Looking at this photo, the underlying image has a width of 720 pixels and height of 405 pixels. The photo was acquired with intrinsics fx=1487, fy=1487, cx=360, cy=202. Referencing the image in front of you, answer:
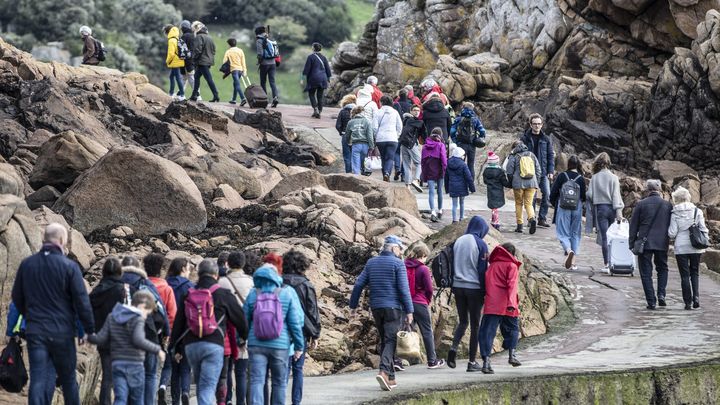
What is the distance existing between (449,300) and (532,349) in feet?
4.11

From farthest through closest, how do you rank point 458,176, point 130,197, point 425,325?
point 458,176, point 130,197, point 425,325

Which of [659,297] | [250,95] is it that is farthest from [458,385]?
[250,95]

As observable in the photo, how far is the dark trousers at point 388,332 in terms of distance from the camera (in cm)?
1445

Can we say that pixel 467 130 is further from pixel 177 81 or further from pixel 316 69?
pixel 177 81

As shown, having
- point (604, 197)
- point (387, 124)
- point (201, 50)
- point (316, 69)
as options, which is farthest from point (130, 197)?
point (201, 50)

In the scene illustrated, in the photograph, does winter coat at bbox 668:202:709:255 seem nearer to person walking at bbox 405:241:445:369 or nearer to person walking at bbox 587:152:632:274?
person walking at bbox 587:152:632:274

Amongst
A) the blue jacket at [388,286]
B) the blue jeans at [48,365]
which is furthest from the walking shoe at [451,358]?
the blue jeans at [48,365]

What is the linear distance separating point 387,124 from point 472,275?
38.6 feet

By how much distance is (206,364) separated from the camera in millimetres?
12703

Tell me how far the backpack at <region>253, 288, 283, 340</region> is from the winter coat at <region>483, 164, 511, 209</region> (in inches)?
448

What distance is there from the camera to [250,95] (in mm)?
34562

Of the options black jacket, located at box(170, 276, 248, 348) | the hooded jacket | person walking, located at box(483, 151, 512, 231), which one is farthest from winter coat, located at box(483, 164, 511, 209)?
black jacket, located at box(170, 276, 248, 348)

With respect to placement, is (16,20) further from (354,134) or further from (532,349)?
(532,349)

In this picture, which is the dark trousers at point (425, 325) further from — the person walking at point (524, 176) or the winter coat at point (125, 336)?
the person walking at point (524, 176)
